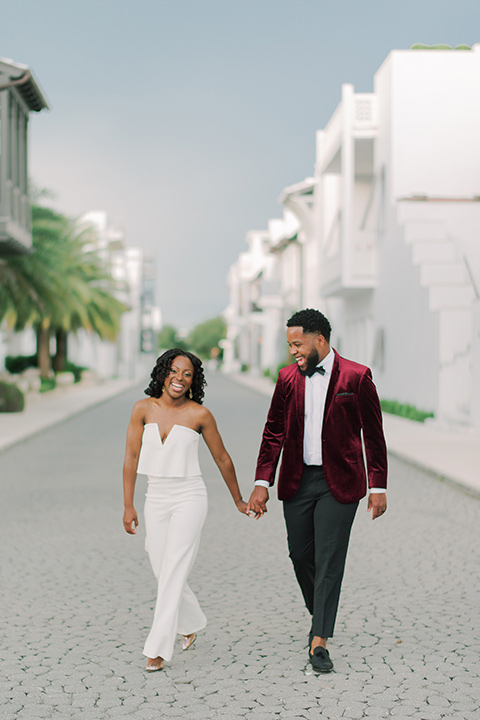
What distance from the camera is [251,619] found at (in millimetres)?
5289

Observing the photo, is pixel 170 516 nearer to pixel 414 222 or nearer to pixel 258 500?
pixel 258 500

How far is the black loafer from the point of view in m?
4.33

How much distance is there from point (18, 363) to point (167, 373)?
1599 inches

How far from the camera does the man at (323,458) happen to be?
4344 millimetres

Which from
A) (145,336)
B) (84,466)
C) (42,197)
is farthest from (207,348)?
(84,466)

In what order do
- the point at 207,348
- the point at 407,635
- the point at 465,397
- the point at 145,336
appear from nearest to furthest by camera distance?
1. the point at 407,635
2. the point at 465,397
3. the point at 145,336
4. the point at 207,348

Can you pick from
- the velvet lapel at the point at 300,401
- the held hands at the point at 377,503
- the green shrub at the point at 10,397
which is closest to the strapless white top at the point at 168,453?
the velvet lapel at the point at 300,401

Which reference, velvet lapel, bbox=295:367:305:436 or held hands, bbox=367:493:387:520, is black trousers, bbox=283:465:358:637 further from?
velvet lapel, bbox=295:367:305:436

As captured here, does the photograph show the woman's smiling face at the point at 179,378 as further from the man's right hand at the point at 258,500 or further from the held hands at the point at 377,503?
the held hands at the point at 377,503

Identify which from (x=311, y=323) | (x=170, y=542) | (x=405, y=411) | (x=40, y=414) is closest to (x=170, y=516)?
(x=170, y=542)

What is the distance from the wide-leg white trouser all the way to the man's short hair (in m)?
0.93

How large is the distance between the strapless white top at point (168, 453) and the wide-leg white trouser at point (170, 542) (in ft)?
0.20

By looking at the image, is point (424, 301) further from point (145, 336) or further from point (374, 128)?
point (145, 336)

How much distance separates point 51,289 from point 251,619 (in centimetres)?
1899
